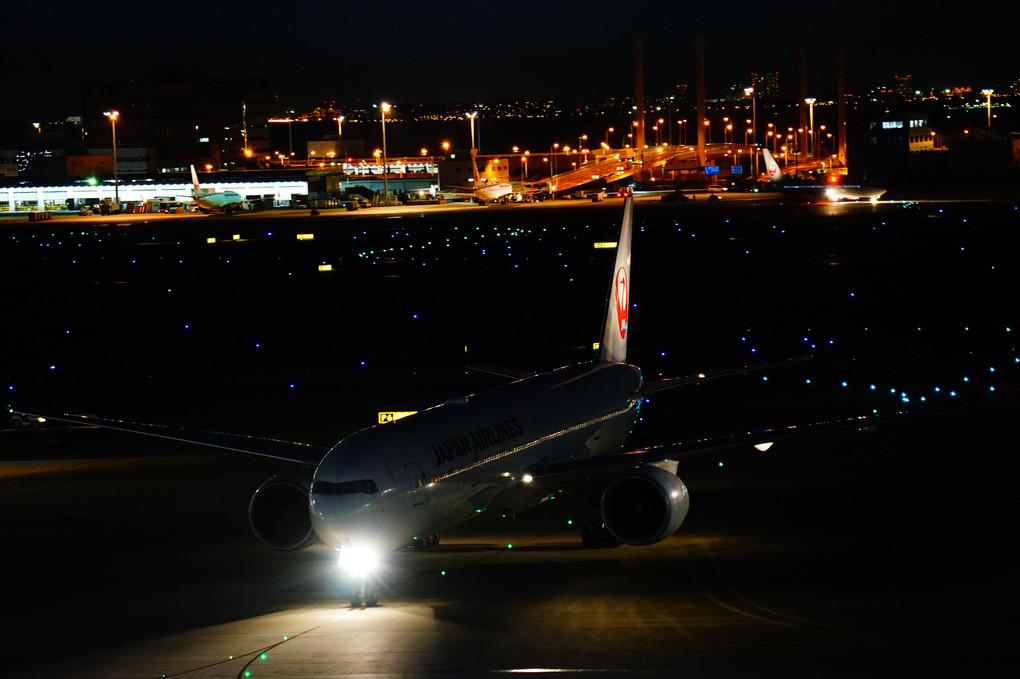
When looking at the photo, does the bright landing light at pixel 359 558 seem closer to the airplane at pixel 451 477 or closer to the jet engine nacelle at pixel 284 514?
the airplane at pixel 451 477

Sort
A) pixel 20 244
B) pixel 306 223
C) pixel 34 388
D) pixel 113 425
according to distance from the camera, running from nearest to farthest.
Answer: pixel 113 425 < pixel 34 388 < pixel 20 244 < pixel 306 223

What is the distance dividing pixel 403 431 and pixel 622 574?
4.63 meters

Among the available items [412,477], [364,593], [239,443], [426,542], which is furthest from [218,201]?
[364,593]

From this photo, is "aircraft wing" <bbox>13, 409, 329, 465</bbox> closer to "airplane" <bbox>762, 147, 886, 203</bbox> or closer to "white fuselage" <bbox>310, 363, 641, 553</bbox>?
"white fuselage" <bbox>310, 363, 641, 553</bbox>

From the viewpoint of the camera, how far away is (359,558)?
840 inches

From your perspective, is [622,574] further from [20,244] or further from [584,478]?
[20,244]

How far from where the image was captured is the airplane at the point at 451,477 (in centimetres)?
2084

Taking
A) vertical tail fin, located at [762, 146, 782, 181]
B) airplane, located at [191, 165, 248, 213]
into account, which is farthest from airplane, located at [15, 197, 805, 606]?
airplane, located at [191, 165, 248, 213]

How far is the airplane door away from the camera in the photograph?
2116cm

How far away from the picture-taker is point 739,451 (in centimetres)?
3312

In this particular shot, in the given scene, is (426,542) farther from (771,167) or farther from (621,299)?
(771,167)

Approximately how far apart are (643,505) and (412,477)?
441 cm

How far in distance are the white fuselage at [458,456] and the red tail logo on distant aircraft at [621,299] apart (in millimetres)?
3240

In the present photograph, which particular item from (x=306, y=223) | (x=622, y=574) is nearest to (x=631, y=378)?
(x=622, y=574)
